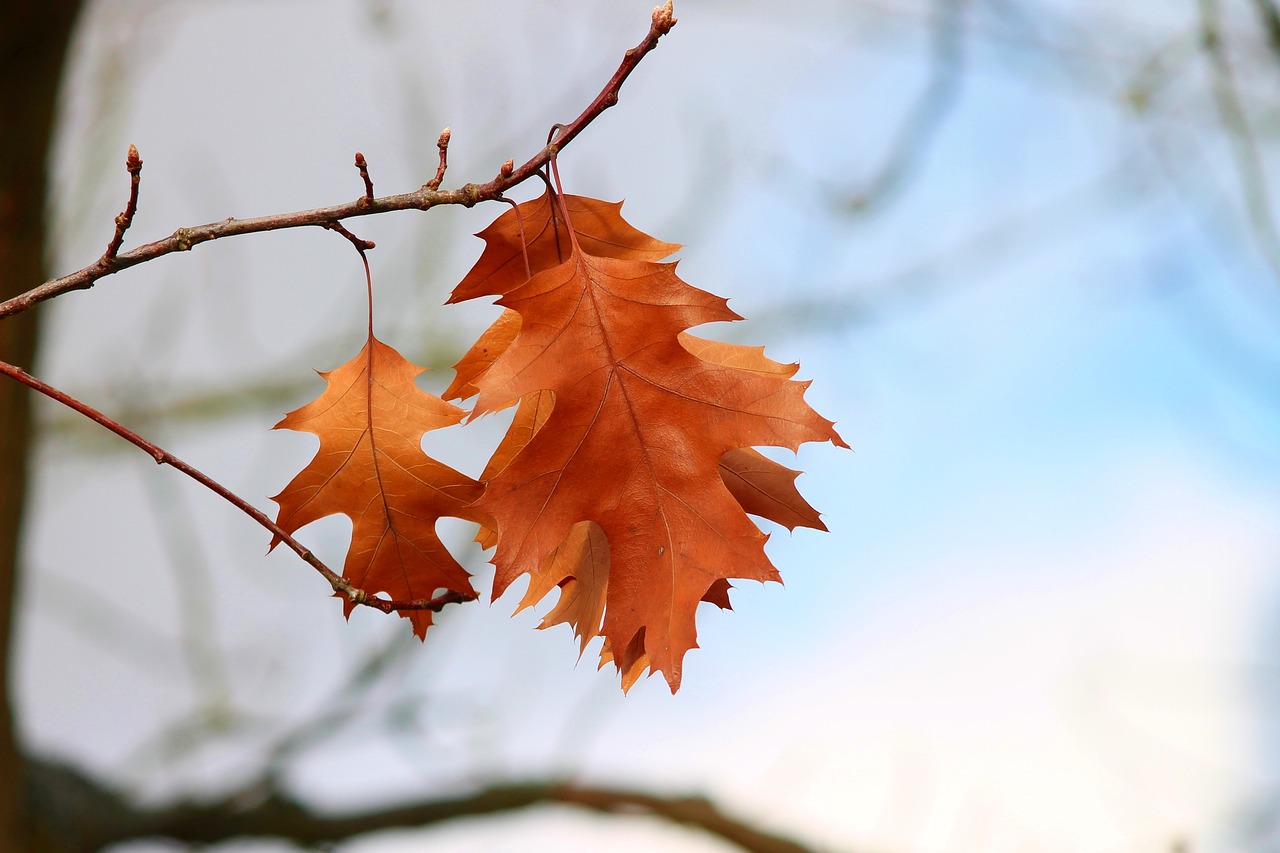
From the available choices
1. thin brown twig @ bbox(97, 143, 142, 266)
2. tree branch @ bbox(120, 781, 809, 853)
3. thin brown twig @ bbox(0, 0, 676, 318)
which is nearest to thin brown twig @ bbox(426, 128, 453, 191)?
thin brown twig @ bbox(0, 0, 676, 318)

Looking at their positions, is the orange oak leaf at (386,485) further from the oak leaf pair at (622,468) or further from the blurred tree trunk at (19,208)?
the blurred tree trunk at (19,208)

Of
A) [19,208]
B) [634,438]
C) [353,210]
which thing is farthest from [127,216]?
[19,208]

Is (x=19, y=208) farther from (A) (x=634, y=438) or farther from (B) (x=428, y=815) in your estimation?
(A) (x=634, y=438)

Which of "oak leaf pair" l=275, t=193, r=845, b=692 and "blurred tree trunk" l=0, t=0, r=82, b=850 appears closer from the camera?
"oak leaf pair" l=275, t=193, r=845, b=692

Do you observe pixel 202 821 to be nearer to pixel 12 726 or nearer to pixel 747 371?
pixel 12 726

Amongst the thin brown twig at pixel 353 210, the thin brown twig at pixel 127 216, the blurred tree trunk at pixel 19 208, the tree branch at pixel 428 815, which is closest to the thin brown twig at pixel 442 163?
the thin brown twig at pixel 353 210

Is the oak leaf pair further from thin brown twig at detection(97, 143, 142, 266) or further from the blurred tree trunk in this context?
the blurred tree trunk
